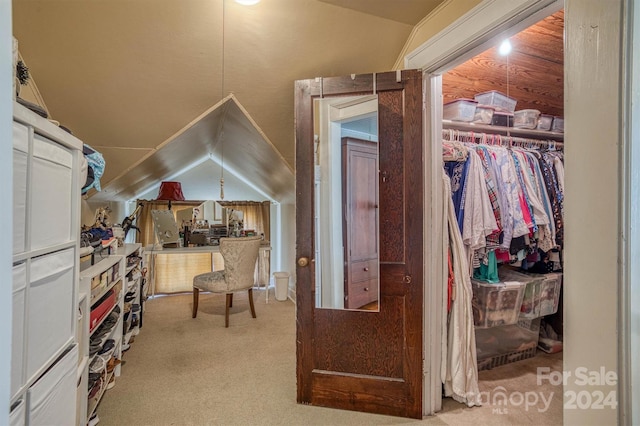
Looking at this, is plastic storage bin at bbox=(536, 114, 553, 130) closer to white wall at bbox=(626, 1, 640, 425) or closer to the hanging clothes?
the hanging clothes

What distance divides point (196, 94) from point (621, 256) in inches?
96.6

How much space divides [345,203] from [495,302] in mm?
1244

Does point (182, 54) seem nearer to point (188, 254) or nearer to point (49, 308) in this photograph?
point (49, 308)

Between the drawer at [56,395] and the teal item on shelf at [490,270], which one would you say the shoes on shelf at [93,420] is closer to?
the drawer at [56,395]

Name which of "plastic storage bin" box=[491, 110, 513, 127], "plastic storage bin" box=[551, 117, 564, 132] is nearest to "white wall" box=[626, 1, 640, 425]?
"plastic storage bin" box=[491, 110, 513, 127]

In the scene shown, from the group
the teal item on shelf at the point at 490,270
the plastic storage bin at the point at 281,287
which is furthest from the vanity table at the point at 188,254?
the teal item on shelf at the point at 490,270

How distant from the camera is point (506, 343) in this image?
2295 mm

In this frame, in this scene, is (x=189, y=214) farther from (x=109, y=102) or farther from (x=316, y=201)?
(x=316, y=201)

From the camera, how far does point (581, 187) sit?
2.25 ft

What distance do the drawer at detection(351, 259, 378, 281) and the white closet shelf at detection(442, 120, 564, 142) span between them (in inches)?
44.4

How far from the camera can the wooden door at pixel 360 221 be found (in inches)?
68.9

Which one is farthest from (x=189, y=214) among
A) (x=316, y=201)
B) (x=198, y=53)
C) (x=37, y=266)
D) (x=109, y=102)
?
(x=37, y=266)

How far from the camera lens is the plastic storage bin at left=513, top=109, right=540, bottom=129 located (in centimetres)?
234

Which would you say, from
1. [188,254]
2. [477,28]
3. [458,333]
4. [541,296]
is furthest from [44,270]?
[188,254]
